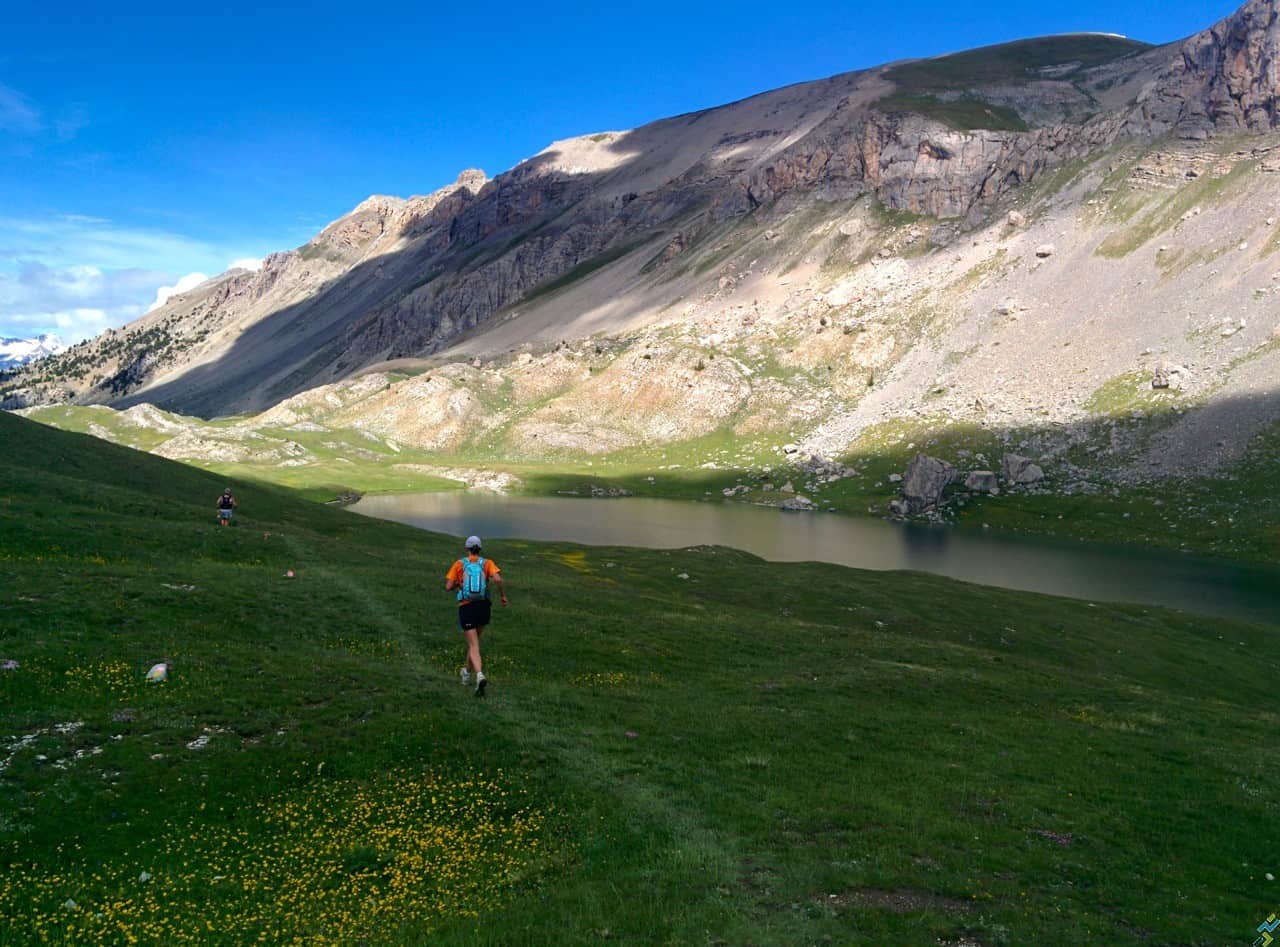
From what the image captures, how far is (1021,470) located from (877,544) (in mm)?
57825

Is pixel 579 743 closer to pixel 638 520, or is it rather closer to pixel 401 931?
pixel 401 931

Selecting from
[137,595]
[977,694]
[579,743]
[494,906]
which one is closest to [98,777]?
[494,906]

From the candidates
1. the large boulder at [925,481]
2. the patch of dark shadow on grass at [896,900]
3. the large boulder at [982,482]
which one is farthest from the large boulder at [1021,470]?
the patch of dark shadow on grass at [896,900]

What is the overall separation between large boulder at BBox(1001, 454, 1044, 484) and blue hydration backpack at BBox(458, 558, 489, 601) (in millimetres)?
154456

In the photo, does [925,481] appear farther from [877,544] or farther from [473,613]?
[473,613]

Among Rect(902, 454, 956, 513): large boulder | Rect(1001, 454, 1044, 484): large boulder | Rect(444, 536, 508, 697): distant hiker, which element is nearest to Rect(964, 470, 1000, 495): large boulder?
Rect(1001, 454, 1044, 484): large boulder

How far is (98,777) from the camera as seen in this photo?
50.9ft

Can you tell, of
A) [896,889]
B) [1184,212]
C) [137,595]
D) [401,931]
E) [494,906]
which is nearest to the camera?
[401,931]

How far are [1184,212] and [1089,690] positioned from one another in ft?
700

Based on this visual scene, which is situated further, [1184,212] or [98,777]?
[1184,212]

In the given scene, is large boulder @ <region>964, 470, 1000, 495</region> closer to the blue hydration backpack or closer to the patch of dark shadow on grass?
the blue hydration backpack

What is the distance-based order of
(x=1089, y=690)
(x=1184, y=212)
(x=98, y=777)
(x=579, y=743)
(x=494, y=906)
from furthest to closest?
(x=1184, y=212) < (x=1089, y=690) < (x=579, y=743) < (x=98, y=777) < (x=494, y=906)

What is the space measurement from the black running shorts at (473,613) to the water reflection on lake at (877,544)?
79.5 m

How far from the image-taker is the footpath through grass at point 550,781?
502 inches
